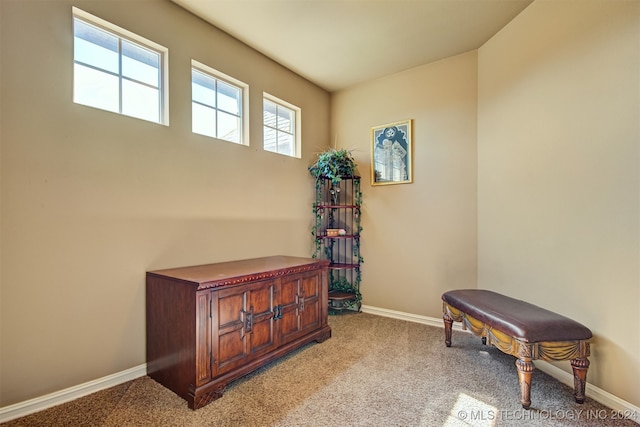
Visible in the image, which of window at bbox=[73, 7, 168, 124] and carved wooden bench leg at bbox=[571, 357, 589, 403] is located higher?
window at bbox=[73, 7, 168, 124]

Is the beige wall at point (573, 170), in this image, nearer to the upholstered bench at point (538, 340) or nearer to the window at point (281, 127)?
the upholstered bench at point (538, 340)

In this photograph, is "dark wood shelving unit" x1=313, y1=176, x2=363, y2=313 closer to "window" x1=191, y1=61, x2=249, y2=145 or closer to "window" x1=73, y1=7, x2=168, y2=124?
"window" x1=191, y1=61, x2=249, y2=145

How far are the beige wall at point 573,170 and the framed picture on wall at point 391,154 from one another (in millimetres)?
851

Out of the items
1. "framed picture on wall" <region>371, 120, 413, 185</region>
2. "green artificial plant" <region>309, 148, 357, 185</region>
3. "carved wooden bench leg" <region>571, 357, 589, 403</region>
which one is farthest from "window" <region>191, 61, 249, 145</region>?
"carved wooden bench leg" <region>571, 357, 589, 403</region>

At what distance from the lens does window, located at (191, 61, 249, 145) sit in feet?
8.69

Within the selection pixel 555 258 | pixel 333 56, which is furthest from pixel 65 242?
pixel 555 258

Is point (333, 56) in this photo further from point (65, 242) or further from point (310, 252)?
point (65, 242)

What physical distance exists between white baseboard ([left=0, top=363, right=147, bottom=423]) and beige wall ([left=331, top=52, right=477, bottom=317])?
2557 mm

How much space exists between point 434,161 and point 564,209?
1.38 metres

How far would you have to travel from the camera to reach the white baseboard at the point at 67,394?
1.67 meters

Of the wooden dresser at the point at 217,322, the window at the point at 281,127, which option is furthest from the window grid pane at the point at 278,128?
the wooden dresser at the point at 217,322

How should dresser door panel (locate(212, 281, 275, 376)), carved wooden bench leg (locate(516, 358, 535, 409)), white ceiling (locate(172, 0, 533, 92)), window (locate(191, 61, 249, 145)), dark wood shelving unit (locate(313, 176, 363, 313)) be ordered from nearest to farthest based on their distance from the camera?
1. carved wooden bench leg (locate(516, 358, 535, 409))
2. dresser door panel (locate(212, 281, 275, 376))
3. white ceiling (locate(172, 0, 533, 92))
4. window (locate(191, 61, 249, 145))
5. dark wood shelving unit (locate(313, 176, 363, 313))

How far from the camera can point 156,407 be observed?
70.6 inches

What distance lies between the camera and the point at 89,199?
1.95 meters
